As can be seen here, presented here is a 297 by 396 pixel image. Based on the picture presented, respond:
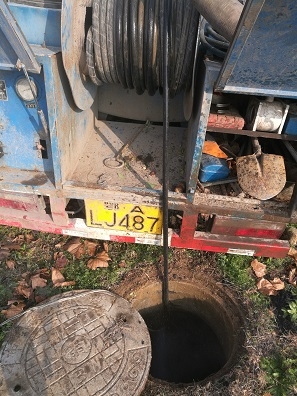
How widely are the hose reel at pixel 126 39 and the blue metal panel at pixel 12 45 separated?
11.9 inches

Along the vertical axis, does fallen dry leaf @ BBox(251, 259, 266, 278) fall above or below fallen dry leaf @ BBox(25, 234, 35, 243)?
below

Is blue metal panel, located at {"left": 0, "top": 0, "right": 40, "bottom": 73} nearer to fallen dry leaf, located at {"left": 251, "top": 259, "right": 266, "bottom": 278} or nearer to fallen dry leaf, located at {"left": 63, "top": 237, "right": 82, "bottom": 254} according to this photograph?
fallen dry leaf, located at {"left": 63, "top": 237, "right": 82, "bottom": 254}

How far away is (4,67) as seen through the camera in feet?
7.27

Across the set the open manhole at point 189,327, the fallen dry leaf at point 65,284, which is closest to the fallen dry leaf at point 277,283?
the open manhole at point 189,327

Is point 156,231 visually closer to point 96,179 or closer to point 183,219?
point 183,219

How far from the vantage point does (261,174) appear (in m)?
2.66

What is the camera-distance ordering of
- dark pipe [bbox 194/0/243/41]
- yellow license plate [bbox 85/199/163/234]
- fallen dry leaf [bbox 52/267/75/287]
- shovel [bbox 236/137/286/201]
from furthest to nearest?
fallen dry leaf [bbox 52/267/75/287], yellow license plate [bbox 85/199/163/234], shovel [bbox 236/137/286/201], dark pipe [bbox 194/0/243/41]

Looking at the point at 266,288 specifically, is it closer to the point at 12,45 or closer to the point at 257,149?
the point at 257,149

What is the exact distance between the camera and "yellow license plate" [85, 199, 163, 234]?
→ 9.39 feet

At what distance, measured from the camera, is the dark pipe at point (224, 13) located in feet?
6.13

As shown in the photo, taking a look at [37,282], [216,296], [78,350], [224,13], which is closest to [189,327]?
[216,296]

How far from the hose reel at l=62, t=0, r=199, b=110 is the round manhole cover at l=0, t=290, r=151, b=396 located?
1749mm

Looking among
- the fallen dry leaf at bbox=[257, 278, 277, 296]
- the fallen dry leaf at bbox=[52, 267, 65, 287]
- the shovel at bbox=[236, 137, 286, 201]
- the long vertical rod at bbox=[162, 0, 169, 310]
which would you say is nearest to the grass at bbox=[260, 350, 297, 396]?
the fallen dry leaf at bbox=[257, 278, 277, 296]

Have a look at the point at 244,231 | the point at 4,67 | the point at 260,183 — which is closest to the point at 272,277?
the point at 244,231
